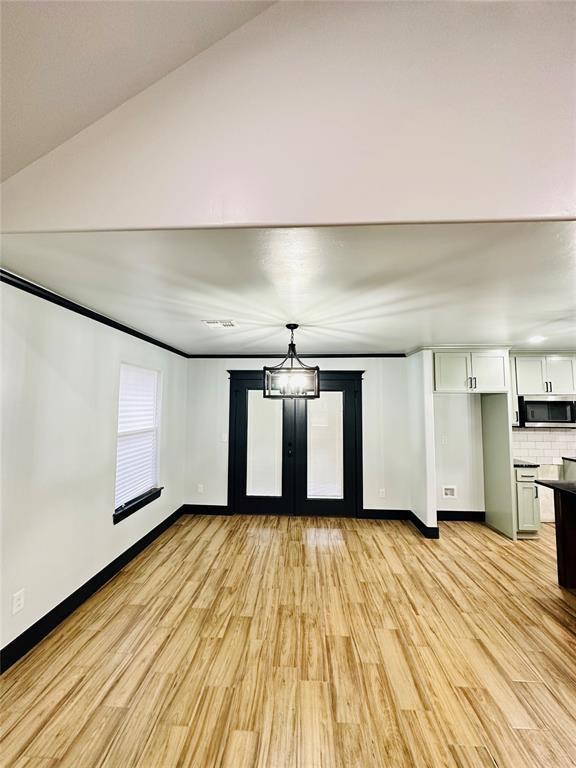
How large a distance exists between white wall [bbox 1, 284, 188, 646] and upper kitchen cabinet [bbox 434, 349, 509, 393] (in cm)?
388

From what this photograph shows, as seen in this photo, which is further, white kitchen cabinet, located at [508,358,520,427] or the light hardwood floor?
white kitchen cabinet, located at [508,358,520,427]

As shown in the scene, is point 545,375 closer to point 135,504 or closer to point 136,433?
point 136,433

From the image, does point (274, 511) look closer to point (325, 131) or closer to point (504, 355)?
point (504, 355)

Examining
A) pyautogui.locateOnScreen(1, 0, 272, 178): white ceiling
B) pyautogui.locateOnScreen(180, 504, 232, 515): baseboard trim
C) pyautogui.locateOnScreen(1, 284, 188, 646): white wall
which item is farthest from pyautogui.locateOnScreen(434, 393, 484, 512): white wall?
pyautogui.locateOnScreen(1, 0, 272, 178): white ceiling

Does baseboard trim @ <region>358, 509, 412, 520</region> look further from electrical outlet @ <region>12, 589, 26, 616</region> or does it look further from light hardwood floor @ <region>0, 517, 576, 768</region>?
electrical outlet @ <region>12, 589, 26, 616</region>

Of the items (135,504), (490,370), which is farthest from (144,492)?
(490,370)

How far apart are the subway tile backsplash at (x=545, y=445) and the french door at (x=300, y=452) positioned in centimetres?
238

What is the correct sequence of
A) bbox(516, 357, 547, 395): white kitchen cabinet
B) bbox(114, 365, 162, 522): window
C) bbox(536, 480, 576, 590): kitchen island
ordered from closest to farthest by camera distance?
bbox(536, 480, 576, 590): kitchen island
bbox(114, 365, 162, 522): window
bbox(516, 357, 547, 395): white kitchen cabinet

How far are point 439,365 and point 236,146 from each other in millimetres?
3929

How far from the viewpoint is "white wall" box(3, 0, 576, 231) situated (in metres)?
1.32

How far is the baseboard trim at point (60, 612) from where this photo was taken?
7.14 ft

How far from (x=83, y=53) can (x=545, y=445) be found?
6.27 meters

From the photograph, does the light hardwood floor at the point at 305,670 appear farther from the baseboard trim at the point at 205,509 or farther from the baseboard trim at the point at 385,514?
the baseboard trim at the point at 205,509

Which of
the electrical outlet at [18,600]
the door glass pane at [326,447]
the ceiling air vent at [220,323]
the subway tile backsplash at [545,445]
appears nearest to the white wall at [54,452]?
the electrical outlet at [18,600]
